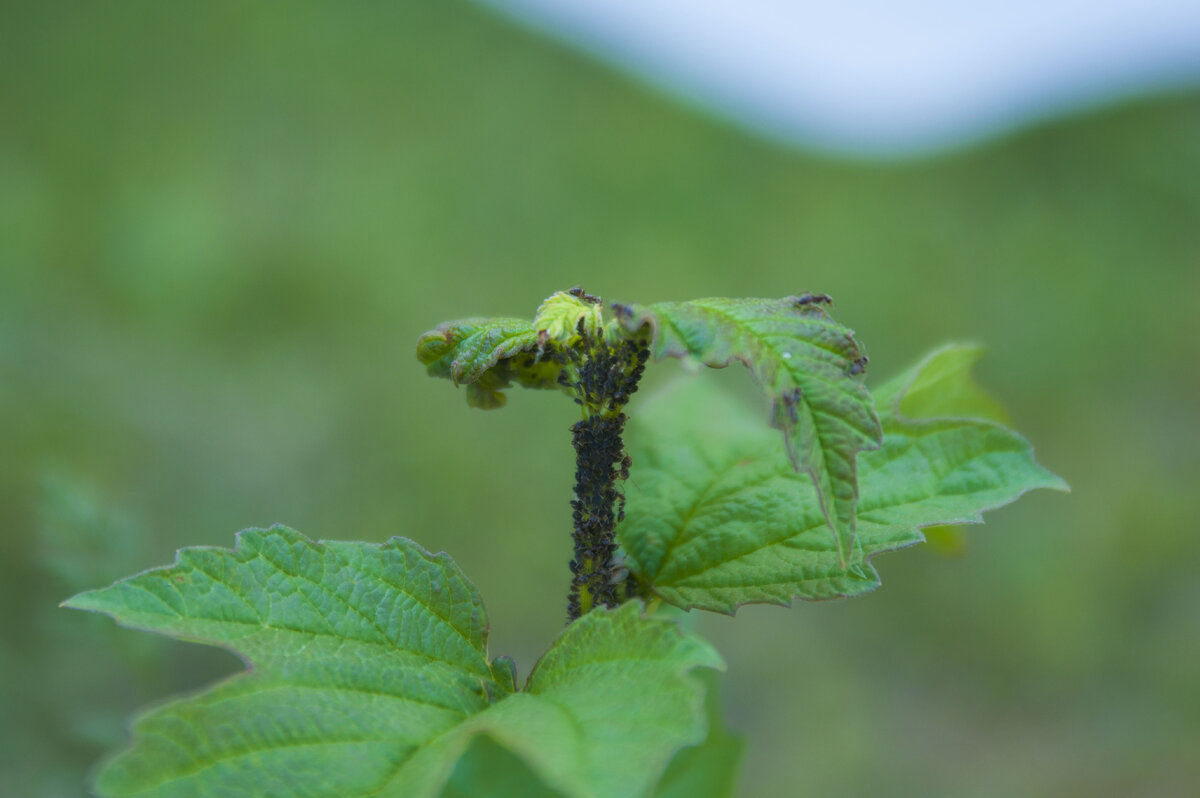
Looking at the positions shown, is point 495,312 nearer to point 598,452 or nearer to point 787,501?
point 787,501

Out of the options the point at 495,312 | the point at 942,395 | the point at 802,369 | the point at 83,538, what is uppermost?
the point at 495,312

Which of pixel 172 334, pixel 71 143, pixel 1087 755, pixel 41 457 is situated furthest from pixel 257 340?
pixel 1087 755

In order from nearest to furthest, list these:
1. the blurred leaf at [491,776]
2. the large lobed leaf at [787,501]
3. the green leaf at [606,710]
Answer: the green leaf at [606,710] → the blurred leaf at [491,776] → the large lobed leaf at [787,501]

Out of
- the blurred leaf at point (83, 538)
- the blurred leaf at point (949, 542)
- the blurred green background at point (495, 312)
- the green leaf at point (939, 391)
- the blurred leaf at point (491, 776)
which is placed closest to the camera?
the blurred leaf at point (491, 776)

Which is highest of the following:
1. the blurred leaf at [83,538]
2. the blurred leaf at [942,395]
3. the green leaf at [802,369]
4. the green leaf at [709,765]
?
the blurred leaf at [83,538]

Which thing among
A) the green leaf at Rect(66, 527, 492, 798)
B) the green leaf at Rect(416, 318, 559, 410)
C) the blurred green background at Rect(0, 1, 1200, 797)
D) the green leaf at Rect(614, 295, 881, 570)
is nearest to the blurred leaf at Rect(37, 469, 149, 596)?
the blurred green background at Rect(0, 1, 1200, 797)

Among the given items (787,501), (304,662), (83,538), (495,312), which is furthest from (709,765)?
(495,312)

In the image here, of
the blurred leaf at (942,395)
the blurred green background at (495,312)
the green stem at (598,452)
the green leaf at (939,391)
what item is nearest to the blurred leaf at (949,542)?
the blurred leaf at (942,395)

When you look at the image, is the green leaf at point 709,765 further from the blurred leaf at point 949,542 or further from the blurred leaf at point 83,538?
the blurred leaf at point 83,538
